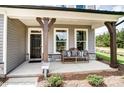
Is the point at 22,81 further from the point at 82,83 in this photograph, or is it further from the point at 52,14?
the point at 52,14

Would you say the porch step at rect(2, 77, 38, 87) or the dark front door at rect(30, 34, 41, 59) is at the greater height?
the dark front door at rect(30, 34, 41, 59)

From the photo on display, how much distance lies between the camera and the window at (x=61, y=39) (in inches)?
412

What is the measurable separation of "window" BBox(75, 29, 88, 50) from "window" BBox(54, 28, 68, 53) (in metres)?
0.79

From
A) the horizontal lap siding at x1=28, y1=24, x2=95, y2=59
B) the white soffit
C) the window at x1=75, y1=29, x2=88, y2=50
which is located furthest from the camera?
the window at x1=75, y1=29, x2=88, y2=50

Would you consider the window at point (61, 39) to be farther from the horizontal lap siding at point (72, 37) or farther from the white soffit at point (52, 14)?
the white soffit at point (52, 14)

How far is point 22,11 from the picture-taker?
20.5 ft

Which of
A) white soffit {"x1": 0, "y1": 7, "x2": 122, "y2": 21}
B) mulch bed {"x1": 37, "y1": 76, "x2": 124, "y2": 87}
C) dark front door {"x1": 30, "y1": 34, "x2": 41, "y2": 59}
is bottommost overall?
mulch bed {"x1": 37, "y1": 76, "x2": 124, "y2": 87}

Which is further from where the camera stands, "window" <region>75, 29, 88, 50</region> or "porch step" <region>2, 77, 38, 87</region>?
"window" <region>75, 29, 88, 50</region>

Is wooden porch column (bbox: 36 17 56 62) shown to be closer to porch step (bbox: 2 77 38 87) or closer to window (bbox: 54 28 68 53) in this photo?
porch step (bbox: 2 77 38 87)

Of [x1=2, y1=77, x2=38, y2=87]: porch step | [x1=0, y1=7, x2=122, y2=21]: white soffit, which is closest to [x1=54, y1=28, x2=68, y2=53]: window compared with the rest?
[x1=0, y1=7, x2=122, y2=21]: white soffit

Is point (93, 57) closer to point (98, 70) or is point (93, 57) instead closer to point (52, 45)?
point (52, 45)

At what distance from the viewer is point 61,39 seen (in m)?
10.5

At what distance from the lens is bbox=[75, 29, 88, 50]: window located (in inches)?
420
